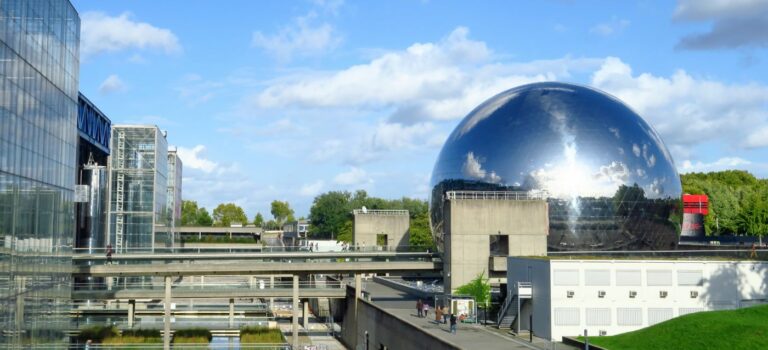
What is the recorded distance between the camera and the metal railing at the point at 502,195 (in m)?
50.0

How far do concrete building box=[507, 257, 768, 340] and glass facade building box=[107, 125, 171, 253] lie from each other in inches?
1746

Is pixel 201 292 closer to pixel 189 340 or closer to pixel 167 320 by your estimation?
pixel 189 340

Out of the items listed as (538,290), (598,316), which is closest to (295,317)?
(538,290)

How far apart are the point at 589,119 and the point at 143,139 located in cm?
4267

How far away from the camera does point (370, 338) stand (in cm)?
4828

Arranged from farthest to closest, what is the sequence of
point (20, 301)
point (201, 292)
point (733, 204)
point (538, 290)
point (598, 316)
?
point (733, 204) < point (201, 292) < point (538, 290) < point (598, 316) < point (20, 301)

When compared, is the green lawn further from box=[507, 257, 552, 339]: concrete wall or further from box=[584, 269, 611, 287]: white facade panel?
box=[584, 269, 611, 287]: white facade panel

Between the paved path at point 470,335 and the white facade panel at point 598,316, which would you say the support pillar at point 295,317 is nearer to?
the paved path at point 470,335

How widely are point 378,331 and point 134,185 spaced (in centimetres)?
3697

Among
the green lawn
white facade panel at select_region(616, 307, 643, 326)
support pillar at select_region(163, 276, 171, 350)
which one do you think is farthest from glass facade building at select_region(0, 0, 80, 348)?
white facade panel at select_region(616, 307, 643, 326)

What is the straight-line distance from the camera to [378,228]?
71.6 meters

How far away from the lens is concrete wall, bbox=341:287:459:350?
3553cm

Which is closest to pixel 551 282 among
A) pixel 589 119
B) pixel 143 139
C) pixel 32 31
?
pixel 589 119

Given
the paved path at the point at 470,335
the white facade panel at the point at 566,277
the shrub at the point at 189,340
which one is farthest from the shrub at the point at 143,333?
the white facade panel at the point at 566,277
